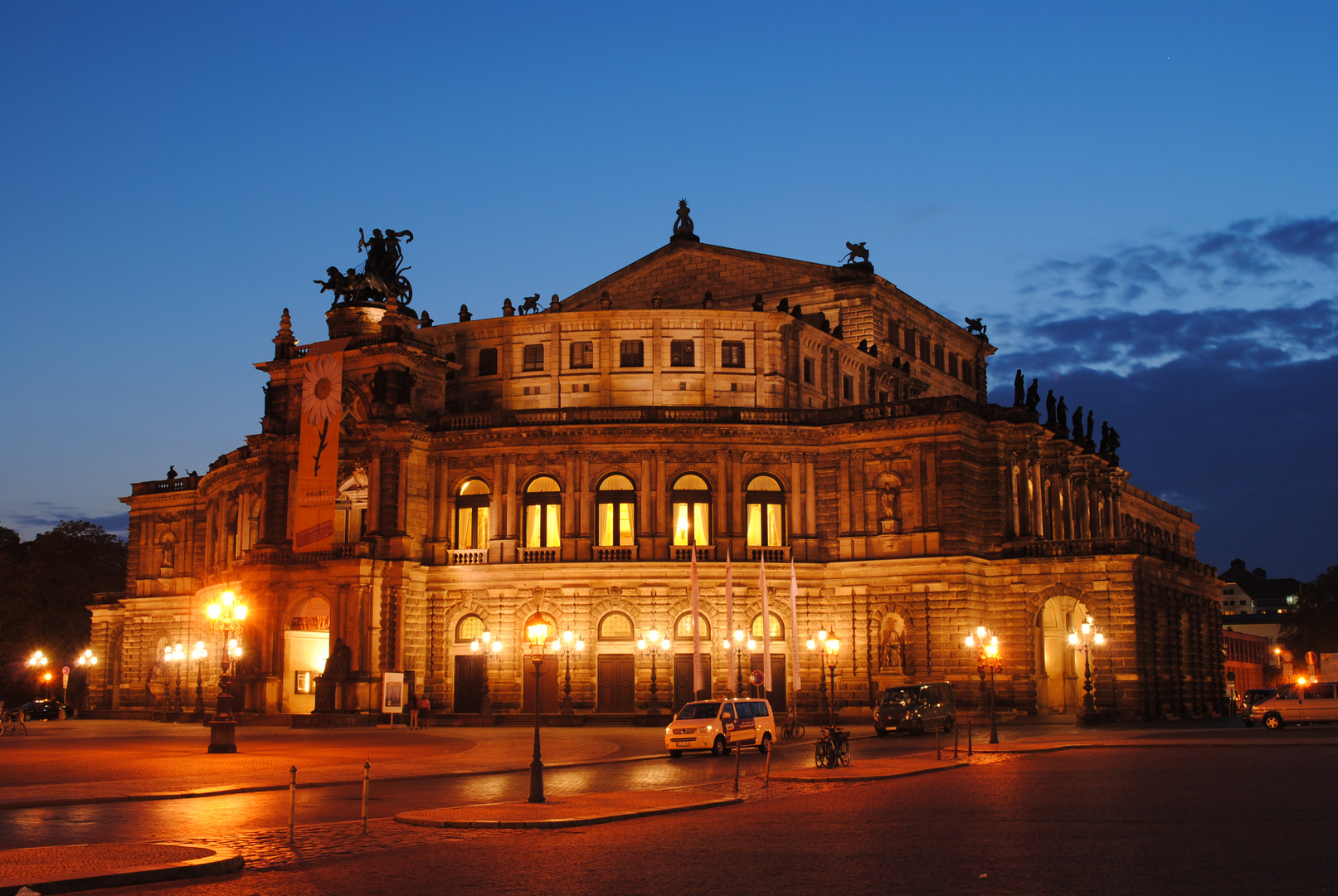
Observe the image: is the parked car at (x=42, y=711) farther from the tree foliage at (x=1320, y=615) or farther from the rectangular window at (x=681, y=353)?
the tree foliage at (x=1320, y=615)

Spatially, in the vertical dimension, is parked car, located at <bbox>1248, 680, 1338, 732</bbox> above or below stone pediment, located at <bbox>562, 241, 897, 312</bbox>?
below

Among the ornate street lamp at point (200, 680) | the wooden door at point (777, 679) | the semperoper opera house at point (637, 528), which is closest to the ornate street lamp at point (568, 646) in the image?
the semperoper opera house at point (637, 528)

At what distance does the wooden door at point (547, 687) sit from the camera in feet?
218

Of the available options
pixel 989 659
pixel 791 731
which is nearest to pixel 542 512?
pixel 791 731

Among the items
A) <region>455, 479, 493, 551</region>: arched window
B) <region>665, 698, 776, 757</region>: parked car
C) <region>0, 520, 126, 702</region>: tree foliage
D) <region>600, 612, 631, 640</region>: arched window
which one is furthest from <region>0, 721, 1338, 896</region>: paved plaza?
<region>0, 520, 126, 702</region>: tree foliage

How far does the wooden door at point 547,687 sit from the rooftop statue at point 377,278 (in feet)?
69.0

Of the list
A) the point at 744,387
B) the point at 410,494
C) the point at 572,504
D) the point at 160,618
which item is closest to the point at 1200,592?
the point at 744,387

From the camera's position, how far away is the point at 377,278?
74.4m

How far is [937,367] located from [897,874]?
75385mm

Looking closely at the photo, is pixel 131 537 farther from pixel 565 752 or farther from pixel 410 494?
pixel 565 752

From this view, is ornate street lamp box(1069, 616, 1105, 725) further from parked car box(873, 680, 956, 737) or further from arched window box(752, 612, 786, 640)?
arched window box(752, 612, 786, 640)

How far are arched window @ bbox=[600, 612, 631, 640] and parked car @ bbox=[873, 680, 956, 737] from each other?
17276mm

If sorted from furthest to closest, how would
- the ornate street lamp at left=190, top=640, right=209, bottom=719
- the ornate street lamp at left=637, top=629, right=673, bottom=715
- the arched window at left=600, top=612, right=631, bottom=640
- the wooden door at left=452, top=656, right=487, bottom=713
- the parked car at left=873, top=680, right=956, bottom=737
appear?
the ornate street lamp at left=190, top=640, right=209, bottom=719 → the wooden door at left=452, top=656, right=487, bottom=713 → the arched window at left=600, top=612, right=631, bottom=640 → the ornate street lamp at left=637, top=629, right=673, bottom=715 → the parked car at left=873, top=680, right=956, bottom=737

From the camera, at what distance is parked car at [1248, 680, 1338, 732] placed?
5553 centimetres
